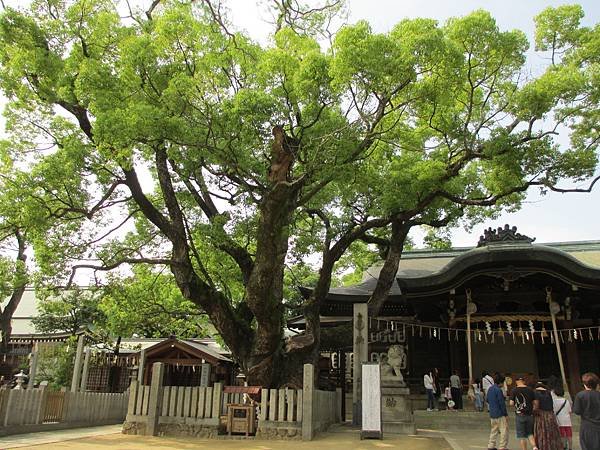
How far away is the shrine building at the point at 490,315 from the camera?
1386cm

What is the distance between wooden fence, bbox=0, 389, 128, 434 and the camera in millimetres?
10945

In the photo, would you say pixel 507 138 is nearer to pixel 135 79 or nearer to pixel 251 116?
pixel 251 116

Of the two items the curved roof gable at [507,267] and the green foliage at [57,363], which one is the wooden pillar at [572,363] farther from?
the green foliage at [57,363]

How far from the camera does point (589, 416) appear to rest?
5773mm

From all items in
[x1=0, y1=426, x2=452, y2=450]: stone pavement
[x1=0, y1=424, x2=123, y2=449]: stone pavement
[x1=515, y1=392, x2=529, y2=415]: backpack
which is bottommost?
[x1=0, y1=424, x2=123, y2=449]: stone pavement

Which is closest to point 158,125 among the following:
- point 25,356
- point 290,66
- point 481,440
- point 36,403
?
point 290,66

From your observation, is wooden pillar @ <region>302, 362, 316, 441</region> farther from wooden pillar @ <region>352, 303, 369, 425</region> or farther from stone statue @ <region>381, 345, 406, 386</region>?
stone statue @ <region>381, 345, 406, 386</region>

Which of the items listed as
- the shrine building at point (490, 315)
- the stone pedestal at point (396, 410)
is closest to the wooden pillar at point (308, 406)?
the stone pedestal at point (396, 410)

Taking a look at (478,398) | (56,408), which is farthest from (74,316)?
(478,398)

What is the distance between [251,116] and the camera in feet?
33.4

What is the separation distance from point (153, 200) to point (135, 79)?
6.21m

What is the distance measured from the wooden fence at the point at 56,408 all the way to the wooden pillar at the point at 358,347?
311 inches

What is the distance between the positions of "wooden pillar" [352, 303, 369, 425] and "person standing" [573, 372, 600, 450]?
6.85m

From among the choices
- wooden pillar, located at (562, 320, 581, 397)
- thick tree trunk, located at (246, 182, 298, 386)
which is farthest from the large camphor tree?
wooden pillar, located at (562, 320, 581, 397)
